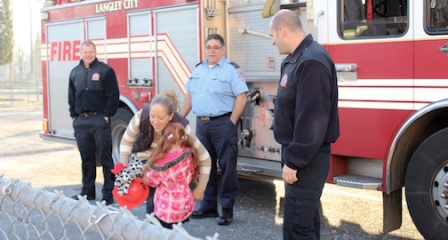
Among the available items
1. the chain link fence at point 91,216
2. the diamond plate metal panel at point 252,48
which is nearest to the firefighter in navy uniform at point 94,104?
the diamond plate metal panel at point 252,48

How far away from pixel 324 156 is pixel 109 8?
5.01 m

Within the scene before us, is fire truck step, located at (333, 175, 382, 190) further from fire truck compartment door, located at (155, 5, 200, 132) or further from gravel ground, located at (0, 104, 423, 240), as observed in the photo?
fire truck compartment door, located at (155, 5, 200, 132)

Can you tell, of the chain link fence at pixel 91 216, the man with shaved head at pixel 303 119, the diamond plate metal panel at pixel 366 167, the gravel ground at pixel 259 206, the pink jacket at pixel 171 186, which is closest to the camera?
the chain link fence at pixel 91 216

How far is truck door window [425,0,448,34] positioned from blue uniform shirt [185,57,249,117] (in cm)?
184

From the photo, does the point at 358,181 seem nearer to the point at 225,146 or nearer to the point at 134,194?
the point at 225,146

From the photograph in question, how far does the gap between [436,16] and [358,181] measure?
1482mm

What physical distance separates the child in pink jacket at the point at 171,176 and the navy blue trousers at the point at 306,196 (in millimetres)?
764

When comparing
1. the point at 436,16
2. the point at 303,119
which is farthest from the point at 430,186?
the point at 303,119

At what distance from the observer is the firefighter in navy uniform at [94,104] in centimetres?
673

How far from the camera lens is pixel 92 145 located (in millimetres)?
6926

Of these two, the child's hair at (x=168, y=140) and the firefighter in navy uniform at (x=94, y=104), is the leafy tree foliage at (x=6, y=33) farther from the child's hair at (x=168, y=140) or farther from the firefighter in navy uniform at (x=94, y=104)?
the child's hair at (x=168, y=140)

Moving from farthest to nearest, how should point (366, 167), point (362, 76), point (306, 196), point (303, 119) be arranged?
point (366, 167), point (362, 76), point (306, 196), point (303, 119)

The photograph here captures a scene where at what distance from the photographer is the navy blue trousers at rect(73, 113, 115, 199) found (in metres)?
6.75

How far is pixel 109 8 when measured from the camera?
794 cm
